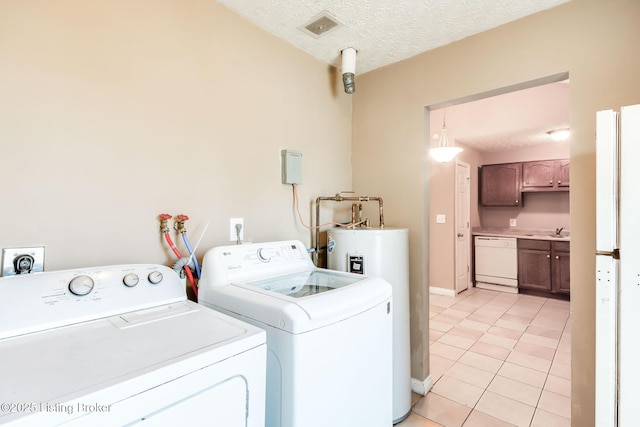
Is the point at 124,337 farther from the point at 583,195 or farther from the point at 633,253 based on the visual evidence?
the point at 583,195

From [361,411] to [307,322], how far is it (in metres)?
0.53

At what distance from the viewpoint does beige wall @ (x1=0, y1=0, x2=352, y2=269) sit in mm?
1093

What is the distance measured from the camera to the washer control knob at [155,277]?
122cm

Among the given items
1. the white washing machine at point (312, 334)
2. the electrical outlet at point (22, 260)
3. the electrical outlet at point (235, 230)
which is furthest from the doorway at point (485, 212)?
the electrical outlet at point (22, 260)

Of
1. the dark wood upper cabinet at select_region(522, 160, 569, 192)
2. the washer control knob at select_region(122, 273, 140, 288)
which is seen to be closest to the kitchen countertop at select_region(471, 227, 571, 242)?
the dark wood upper cabinet at select_region(522, 160, 569, 192)

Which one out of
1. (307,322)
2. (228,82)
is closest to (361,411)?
(307,322)

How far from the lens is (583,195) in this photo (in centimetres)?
152

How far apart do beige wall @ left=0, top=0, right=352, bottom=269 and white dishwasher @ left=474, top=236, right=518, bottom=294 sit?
3876 mm

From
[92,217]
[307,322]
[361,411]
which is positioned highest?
[92,217]

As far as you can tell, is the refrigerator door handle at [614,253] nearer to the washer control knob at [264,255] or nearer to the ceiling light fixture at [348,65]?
the washer control knob at [264,255]

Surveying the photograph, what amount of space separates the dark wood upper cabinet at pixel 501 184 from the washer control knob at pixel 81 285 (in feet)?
18.1

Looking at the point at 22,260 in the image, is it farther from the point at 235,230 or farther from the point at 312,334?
the point at 312,334

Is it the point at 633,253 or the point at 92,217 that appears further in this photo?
the point at 92,217

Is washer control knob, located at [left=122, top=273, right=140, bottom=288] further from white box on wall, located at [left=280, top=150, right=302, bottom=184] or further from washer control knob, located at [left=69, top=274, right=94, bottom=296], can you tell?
white box on wall, located at [left=280, top=150, right=302, bottom=184]
